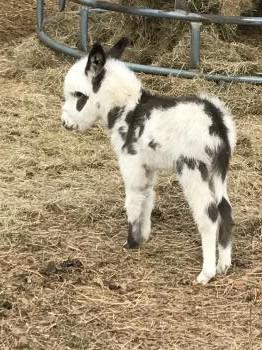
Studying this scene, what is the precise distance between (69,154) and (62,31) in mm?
3655

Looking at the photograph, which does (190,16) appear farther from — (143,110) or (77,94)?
(143,110)

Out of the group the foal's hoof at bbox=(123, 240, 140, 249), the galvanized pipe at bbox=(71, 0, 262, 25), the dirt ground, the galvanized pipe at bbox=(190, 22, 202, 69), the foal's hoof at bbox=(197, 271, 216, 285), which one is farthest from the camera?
the galvanized pipe at bbox=(190, 22, 202, 69)

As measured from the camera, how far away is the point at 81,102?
567 cm

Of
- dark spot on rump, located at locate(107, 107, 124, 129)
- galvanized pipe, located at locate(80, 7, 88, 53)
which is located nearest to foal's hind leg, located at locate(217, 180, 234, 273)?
dark spot on rump, located at locate(107, 107, 124, 129)

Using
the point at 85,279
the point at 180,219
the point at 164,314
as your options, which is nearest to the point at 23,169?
the point at 180,219

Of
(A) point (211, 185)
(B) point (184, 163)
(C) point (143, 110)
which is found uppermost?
(C) point (143, 110)

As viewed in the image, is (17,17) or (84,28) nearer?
(84,28)

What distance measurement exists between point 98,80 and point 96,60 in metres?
0.15

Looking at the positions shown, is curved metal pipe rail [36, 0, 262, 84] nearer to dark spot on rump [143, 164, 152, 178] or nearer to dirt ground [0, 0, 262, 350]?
dirt ground [0, 0, 262, 350]

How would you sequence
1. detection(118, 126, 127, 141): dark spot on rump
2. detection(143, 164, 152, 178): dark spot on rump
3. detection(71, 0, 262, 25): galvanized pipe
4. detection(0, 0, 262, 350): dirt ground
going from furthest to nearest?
1. detection(71, 0, 262, 25): galvanized pipe
2. detection(118, 126, 127, 141): dark spot on rump
3. detection(143, 164, 152, 178): dark spot on rump
4. detection(0, 0, 262, 350): dirt ground

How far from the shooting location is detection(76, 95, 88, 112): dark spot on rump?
564 cm

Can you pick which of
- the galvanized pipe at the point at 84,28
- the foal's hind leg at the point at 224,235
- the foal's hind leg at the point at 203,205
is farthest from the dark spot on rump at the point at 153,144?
the galvanized pipe at the point at 84,28

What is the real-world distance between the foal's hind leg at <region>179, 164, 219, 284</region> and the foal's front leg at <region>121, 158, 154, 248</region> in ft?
1.34

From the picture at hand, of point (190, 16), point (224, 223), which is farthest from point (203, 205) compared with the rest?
point (190, 16)
